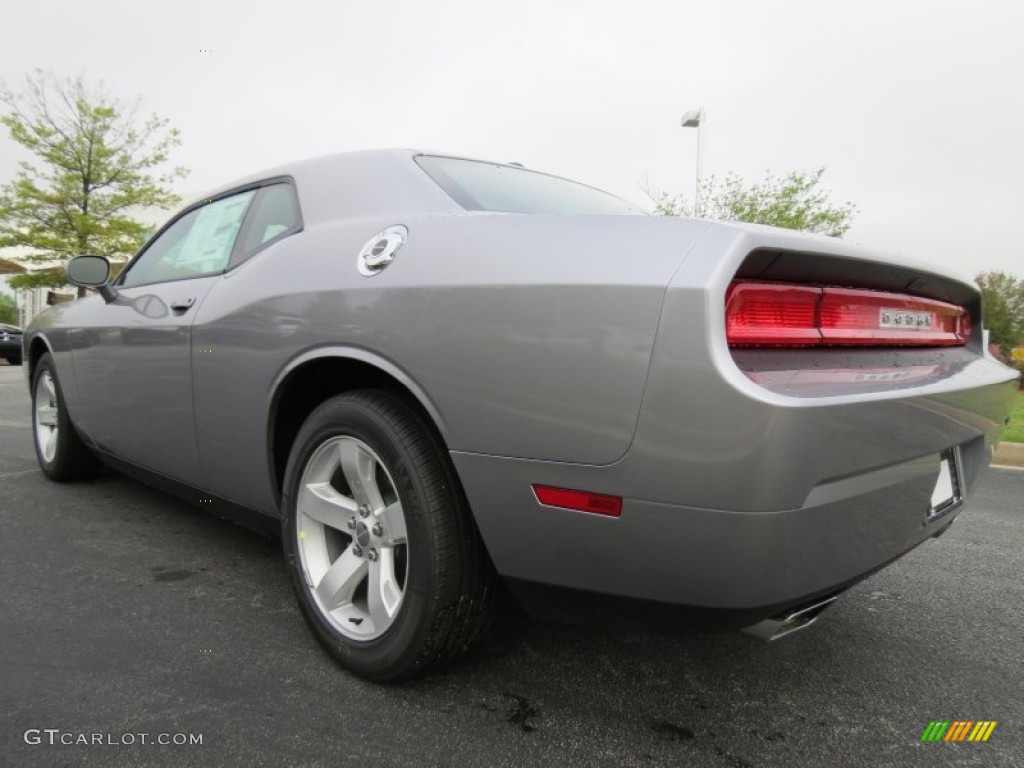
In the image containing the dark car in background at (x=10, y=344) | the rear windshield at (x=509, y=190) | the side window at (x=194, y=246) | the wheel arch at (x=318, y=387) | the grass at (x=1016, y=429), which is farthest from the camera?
the dark car in background at (x=10, y=344)

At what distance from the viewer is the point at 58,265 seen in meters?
23.4

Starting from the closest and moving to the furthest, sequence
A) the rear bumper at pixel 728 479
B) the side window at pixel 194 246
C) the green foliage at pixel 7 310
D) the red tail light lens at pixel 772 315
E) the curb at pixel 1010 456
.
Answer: the rear bumper at pixel 728 479 → the red tail light lens at pixel 772 315 → the side window at pixel 194 246 → the curb at pixel 1010 456 → the green foliage at pixel 7 310

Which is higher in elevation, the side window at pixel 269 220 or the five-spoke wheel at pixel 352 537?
the side window at pixel 269 220

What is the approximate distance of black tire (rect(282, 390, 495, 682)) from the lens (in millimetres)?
1589

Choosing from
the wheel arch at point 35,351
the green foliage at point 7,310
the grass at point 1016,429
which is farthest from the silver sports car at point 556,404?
the green foliage at point 7,310

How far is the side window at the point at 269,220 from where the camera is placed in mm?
2250

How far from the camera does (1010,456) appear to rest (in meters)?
5.68

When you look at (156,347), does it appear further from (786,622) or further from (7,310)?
(7,310)

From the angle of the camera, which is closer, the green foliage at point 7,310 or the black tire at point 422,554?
the black tire at point 422,554

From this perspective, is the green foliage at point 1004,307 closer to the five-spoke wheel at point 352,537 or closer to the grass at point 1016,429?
the grass at point 1016,429

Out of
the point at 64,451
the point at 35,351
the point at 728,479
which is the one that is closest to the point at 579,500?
the point at 728,479

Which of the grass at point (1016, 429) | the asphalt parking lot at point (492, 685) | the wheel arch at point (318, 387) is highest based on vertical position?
the wheel arch at point (318, 387)

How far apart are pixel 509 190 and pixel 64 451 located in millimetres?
2966

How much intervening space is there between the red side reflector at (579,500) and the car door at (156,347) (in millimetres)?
1439
